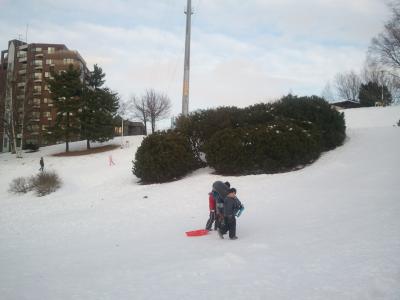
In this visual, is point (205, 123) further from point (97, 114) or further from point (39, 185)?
point (97, 114)

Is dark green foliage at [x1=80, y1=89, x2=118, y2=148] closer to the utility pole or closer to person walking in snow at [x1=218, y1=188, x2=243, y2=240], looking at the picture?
the utility pole

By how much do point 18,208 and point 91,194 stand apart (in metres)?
3.38

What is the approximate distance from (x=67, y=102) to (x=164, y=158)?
2124cm

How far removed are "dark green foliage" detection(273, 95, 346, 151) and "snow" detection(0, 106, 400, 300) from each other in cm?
73

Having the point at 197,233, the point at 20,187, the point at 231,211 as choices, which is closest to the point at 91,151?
the point at 20,187

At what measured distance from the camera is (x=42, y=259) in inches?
304

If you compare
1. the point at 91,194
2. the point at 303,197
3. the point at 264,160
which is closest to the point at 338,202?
the point at 303,197

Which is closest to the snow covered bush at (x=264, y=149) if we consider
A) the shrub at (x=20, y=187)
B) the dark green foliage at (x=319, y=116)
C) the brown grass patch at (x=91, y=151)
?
the dark green foliage at (x=319, y=116)

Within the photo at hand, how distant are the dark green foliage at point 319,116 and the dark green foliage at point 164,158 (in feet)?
17.9

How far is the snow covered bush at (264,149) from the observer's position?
1644 centimetres

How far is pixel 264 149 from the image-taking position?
1658 cm

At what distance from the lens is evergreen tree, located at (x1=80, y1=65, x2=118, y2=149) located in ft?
115

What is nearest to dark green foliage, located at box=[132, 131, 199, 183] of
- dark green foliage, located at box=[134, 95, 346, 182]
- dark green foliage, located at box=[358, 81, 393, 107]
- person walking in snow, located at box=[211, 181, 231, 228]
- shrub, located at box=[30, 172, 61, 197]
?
dark green foliage, located at box=[134, 95, 346, 182]

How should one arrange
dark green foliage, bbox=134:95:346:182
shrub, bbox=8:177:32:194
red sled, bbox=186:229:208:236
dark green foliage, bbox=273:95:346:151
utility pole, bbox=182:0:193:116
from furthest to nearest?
utility pole, bbox=182:0:193:116, shrub, bbox=8:177:32:194, dark green foliage, bbox=273:95:346:151, dark green foliage, bbox=134:95:346:182, red sled, bbox=186:229:208:236
